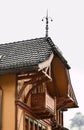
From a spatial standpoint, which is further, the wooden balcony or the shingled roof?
the wooden balcony

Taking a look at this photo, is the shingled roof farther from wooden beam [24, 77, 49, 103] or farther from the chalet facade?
wooden beam [24, 77, 49, 103]

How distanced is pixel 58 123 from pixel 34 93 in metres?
6.01

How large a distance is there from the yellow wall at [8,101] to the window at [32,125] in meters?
1.62

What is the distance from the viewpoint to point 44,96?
103 feet

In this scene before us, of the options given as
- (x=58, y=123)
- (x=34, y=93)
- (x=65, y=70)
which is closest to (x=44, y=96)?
(x=34, y=93)

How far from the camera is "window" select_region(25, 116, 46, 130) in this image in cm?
3138

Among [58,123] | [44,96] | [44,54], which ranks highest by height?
[44,54]

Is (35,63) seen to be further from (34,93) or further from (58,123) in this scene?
(58,123)

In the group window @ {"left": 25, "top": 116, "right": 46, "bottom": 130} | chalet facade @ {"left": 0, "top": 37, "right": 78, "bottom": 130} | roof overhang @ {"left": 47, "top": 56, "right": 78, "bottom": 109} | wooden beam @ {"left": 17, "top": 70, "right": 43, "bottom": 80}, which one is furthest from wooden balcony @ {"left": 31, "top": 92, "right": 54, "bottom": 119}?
roof overhang @ {"left": 47, "top": 56, "right": 78, "bottom": 109}

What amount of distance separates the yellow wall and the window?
162cm

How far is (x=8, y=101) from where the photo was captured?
1185 inches

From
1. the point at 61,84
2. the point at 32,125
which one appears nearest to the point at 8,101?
the point at 32,125

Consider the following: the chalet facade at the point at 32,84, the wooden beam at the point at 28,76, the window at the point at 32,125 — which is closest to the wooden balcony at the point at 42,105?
the chalet facade at the point at 32,84

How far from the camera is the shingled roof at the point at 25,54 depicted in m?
29.9
